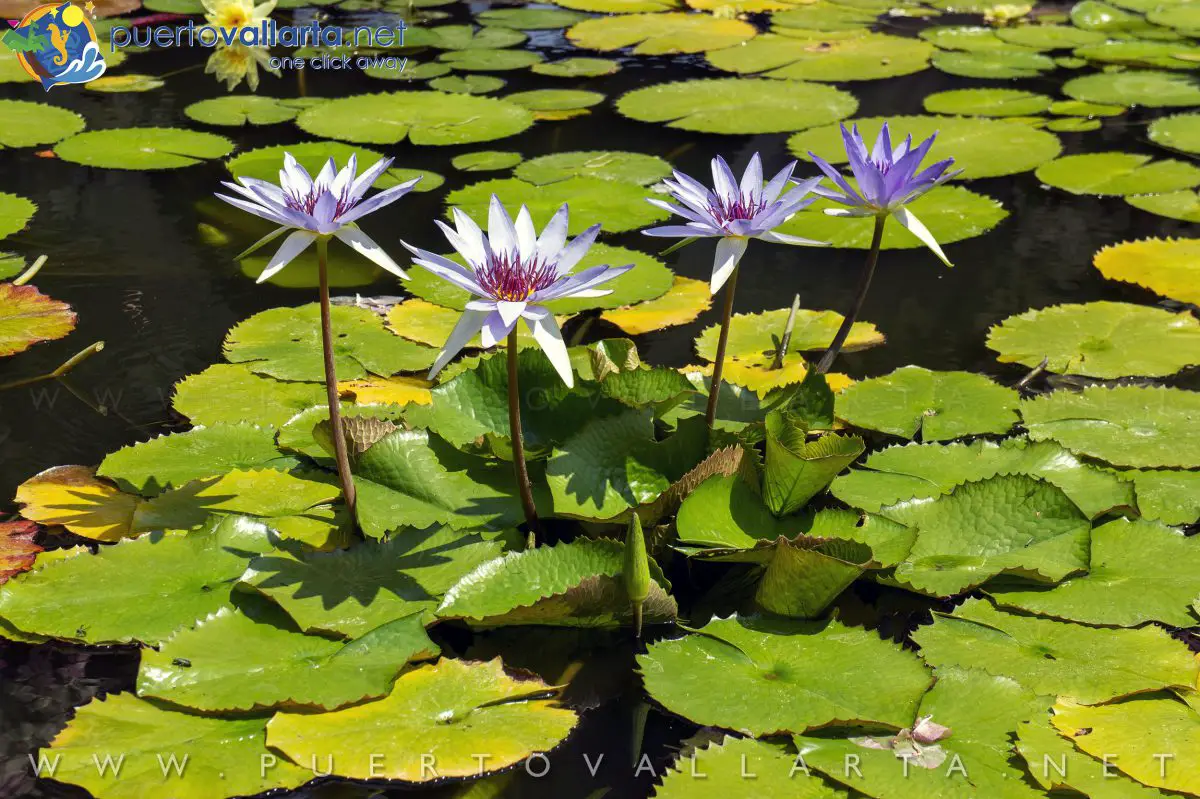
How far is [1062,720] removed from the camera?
179 cm

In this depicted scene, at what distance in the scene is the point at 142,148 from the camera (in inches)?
190

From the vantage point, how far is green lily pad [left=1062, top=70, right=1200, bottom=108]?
5.70 meters

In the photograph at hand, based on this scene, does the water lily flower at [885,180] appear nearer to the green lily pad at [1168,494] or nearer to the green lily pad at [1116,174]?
the green lily pad at [1168,494]

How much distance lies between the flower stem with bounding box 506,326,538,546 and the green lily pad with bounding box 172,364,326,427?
838mm

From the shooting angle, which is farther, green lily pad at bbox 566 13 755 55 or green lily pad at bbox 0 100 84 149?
green lily pad at bbox 566 13 755 55

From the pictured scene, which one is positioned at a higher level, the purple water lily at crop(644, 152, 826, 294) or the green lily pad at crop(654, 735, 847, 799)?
the purple water lily at crop(644, 152, 826, 294)

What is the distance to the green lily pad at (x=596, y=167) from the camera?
4.52 meters

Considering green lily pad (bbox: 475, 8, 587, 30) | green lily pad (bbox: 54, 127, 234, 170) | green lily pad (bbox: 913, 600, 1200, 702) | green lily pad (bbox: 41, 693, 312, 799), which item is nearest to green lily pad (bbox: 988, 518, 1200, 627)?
green lily pad (bbox: 913, 600, 1200, 702)

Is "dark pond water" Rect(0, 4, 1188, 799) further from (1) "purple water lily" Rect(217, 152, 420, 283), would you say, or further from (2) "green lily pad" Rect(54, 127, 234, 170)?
(1) "purple water lily" Rect(217, 152, 420, 283)

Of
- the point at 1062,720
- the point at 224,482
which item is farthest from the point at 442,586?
the point at 1062,720

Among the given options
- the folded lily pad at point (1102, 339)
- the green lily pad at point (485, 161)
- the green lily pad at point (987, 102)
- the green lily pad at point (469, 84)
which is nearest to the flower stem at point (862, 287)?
the folded lily pad at point (1102, 339)

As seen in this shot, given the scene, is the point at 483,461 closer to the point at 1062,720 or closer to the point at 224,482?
the point at 224,482

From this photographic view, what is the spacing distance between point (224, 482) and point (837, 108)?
4049 millimetres

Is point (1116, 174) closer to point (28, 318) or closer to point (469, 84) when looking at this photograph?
point (469, 84)
